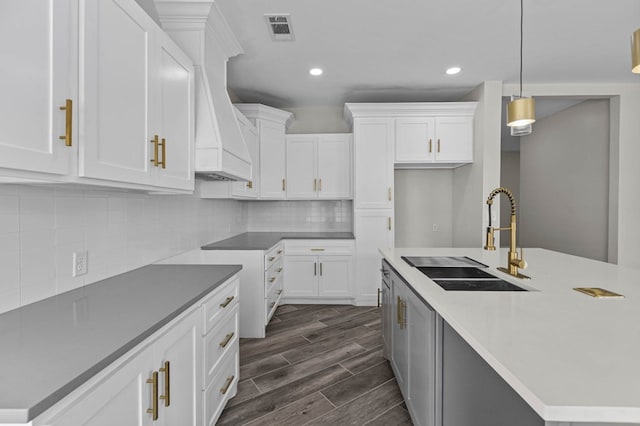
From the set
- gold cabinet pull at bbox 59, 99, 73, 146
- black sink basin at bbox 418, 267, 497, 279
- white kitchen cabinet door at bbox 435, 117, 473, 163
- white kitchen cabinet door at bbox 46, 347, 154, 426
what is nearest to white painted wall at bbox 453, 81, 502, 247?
white kitchen cabinet door at bbox 435, 117, 473, 163

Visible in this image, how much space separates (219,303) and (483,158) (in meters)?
3.41

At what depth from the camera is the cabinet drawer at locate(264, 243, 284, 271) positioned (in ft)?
10.7

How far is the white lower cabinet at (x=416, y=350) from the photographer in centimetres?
148

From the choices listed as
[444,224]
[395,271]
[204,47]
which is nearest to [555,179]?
[444,224]

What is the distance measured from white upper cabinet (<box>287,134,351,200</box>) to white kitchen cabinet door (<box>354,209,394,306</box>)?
18.1 inches

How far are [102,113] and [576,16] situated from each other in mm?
3366

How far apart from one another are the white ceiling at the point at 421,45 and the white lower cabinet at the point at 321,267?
1.98 m

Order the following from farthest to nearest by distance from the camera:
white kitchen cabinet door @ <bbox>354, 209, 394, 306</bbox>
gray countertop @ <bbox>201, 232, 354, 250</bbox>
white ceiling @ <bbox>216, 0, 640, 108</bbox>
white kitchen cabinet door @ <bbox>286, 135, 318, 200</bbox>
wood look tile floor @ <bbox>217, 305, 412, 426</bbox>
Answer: white kitchen cabinet door @ <bbox>286, 135, 318, 200</bbox> → white kitchen cabinet door @ <bbox>354, 209, 394, 306</bbox> → gray countertop @ <bbox>201, 232, 354, 250</bbox> → white ceiling @ <bbox>216, 0, 640, 108</bbox> → wood look tile floor @ <bbox>217, 305, 412, 426</bbox>

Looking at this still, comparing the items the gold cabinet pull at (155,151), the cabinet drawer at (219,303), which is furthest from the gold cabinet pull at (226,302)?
the gold cabinet pull at (155,151)

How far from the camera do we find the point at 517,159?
862 cm

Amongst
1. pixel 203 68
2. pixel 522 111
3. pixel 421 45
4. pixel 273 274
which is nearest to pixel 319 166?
pixel 273 274

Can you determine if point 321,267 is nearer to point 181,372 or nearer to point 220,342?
point 220,342

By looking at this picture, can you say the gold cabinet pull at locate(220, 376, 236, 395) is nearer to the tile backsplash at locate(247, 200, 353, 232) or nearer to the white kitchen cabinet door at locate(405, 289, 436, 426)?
the white kitchen cabinet door at locate(405, 289, 436, 426)

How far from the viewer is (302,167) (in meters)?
4.40
